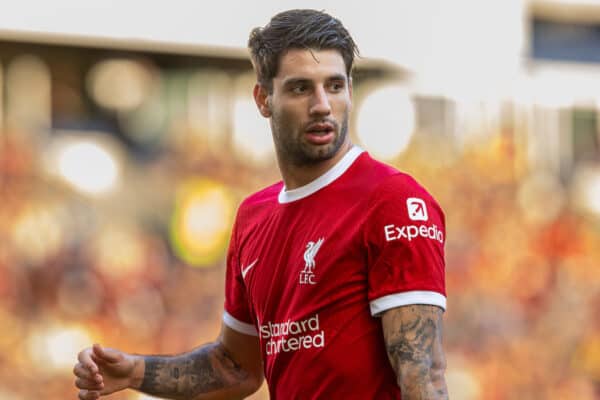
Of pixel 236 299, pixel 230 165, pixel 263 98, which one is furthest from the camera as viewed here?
pixel 230 165

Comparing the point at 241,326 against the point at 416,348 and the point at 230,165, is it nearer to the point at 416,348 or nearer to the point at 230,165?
the point at 416,348

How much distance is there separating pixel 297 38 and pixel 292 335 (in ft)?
3.05

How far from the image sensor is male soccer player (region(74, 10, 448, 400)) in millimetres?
4066

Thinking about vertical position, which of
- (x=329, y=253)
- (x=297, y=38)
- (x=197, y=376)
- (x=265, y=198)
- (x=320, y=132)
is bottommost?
(x=197, y=376)

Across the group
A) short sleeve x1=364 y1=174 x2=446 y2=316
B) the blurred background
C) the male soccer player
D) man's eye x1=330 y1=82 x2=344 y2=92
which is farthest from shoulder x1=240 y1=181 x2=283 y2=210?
the blurred background

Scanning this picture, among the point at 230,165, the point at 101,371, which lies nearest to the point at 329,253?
the point at 101,371

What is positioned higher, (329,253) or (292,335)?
(329,253)

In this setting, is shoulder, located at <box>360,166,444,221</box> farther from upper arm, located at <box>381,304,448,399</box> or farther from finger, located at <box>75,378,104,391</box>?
finger, located at <box>75,378,104,391</box>

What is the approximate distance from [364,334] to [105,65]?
7691 millimetres

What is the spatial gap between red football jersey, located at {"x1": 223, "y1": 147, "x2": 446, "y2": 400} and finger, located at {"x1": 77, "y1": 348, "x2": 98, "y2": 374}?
0.60 meters

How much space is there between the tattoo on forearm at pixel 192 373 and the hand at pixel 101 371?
0.09m

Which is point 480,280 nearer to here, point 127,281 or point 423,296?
point 127,281

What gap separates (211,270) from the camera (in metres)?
11.5

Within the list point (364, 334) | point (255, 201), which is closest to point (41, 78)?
point (255, 201)
